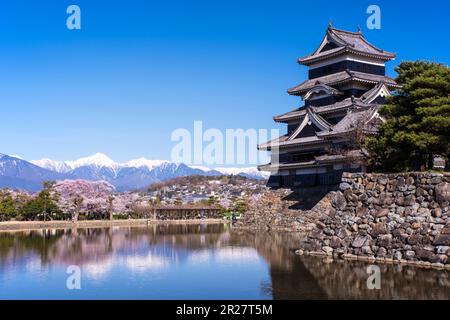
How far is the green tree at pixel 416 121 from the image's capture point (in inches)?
761

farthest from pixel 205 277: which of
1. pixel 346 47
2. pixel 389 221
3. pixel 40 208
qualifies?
pixel 40 208

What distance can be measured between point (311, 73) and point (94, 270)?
27.9 meters

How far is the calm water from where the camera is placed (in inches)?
495

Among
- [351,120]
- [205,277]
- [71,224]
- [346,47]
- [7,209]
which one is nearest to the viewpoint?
[205,277]

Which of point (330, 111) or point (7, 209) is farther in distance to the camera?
point (7, 209)

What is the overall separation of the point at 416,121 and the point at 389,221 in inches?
172

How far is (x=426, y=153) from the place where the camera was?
66.9 feet

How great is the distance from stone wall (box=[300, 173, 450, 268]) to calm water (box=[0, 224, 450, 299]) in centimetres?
107

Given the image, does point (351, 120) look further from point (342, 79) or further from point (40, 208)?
point (40, 208)

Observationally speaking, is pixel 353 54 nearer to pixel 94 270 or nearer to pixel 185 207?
pixel 94 270

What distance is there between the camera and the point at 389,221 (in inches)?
704

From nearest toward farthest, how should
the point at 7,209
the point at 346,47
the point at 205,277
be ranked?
the point at 205,277, the point at 346,47, the point at 7,209

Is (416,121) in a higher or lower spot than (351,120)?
lower
